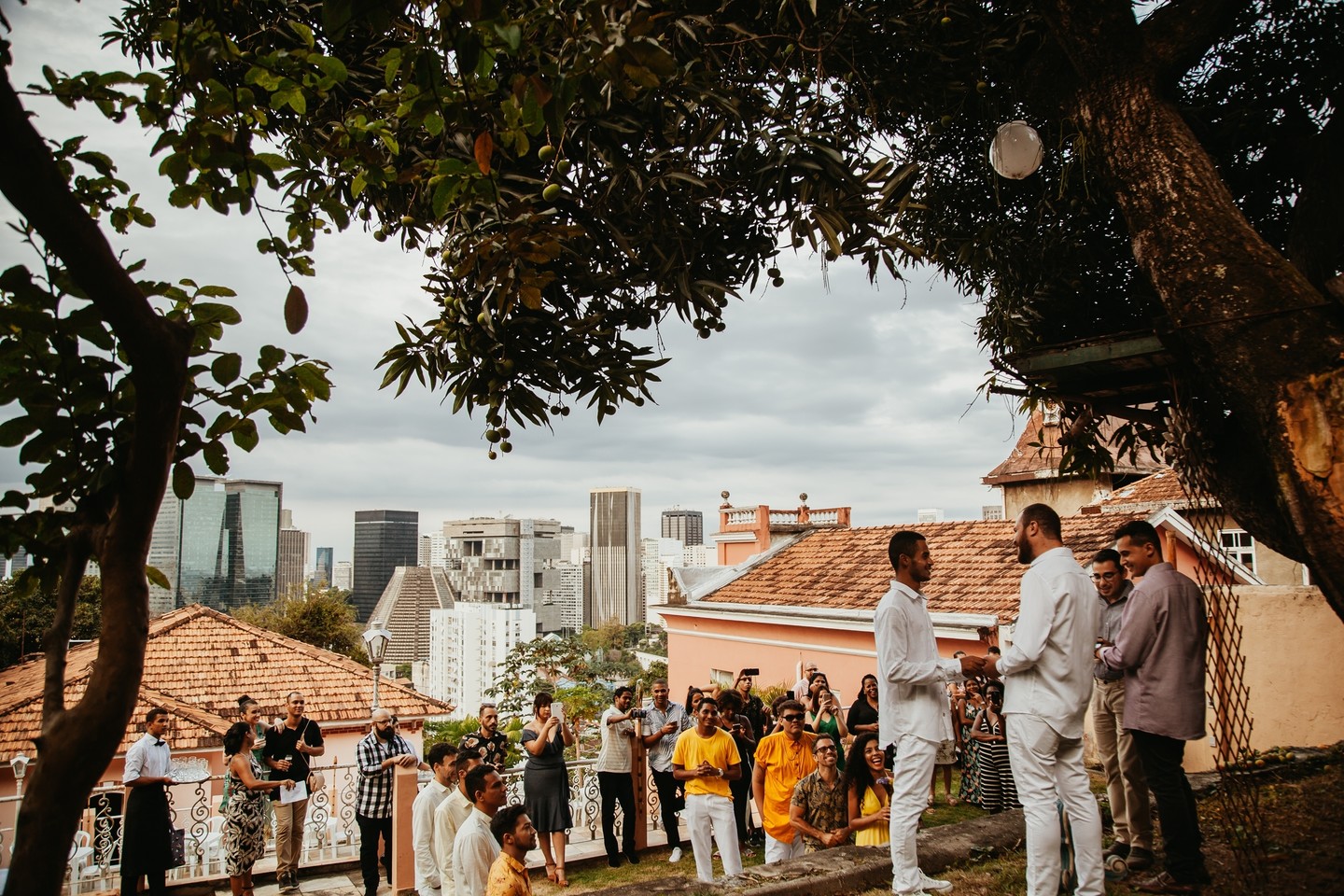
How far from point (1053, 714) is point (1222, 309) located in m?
1.90

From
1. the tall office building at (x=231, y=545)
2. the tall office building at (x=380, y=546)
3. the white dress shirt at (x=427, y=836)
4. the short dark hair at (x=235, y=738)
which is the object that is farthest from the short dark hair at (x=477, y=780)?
the tall office building at (x=380, y=546)

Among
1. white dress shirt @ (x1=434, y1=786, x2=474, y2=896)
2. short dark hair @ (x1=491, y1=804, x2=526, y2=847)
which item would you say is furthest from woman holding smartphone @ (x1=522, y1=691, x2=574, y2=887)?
short dark hair @ (x1=491, y1=804, x2=526, y2=847)

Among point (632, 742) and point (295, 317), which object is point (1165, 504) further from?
point (295, 317)

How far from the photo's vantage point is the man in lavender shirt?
4.38 m

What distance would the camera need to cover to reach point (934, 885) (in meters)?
4.53

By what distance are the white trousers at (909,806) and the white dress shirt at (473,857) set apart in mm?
2440

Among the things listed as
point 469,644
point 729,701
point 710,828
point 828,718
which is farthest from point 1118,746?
point 469,644

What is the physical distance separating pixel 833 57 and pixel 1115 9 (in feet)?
5.48

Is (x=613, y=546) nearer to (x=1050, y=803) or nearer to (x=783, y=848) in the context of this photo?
(x=783, y=848)

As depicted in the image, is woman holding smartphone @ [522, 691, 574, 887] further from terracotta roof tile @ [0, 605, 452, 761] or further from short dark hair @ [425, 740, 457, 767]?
terracotta roof tile @ [0, 605, 452, 761]

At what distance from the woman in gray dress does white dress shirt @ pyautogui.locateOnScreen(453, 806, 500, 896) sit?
3.36 meters

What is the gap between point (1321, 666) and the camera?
29.7 ft

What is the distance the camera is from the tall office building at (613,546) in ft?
513

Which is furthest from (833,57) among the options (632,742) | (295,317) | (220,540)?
(220,540)
